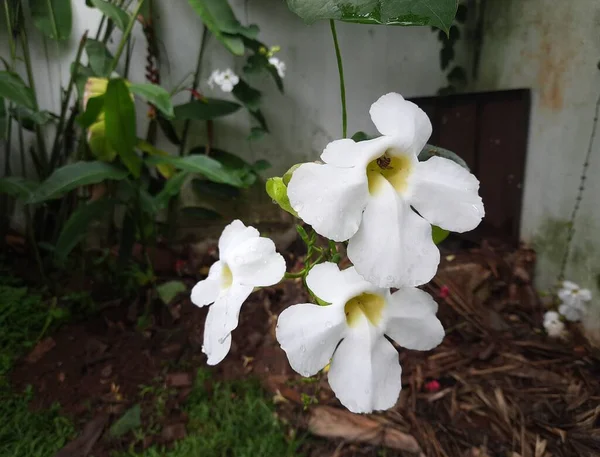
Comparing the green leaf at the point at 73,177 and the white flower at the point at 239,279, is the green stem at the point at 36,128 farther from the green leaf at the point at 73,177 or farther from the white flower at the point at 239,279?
the white flower at the point at 239,279

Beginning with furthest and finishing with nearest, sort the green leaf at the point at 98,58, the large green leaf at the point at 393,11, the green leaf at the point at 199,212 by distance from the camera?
1. the green leaf at the point at 199,212
2. the green leaf at the point at 98,58
3. the large green leaf at the point at 393,11

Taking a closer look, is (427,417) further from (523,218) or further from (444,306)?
(523,218)

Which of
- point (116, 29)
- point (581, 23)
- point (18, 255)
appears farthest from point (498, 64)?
point (18, 255)

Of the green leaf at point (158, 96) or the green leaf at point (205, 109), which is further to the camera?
the green leaf at point (205, 109)

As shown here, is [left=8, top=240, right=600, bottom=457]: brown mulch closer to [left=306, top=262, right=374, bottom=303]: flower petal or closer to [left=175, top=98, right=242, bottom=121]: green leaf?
[left=306, top=262, right=374, bottom=303]: flower petal

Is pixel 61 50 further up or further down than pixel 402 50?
further up

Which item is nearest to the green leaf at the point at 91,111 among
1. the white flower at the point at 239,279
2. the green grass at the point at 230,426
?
the green grass at the point at 230,426
